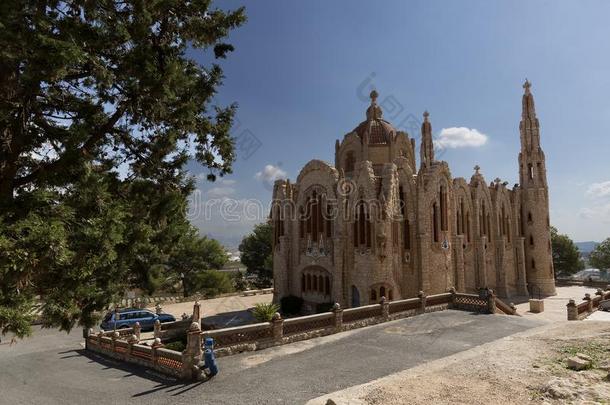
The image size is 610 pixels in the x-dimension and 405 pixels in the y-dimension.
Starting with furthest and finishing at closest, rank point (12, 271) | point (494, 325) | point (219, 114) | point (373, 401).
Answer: point (494, 325) → point (219, 114) → point (373, 401) → point (12, 271)

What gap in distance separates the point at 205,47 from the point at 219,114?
79.8 inches

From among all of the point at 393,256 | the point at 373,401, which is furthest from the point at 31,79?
the point at 393,256

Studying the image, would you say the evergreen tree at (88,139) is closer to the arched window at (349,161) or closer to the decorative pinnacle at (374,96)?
the arched window at (349,161)

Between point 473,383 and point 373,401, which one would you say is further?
point 473,383

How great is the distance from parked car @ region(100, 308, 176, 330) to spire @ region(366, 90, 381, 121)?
23676mm

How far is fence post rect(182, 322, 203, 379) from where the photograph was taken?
473 inches

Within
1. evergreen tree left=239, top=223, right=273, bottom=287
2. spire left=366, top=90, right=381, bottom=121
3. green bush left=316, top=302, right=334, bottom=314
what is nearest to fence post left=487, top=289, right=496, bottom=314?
green bush left=316, top=302, right=334, bottom=314

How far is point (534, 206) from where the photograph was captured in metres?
40.0

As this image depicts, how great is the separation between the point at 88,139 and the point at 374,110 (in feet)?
95.2

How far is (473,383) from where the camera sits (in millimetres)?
10047

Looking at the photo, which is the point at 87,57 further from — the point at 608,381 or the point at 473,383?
the point at 608,381

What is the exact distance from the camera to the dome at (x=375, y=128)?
31781 millimetres

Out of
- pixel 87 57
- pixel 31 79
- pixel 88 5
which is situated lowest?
pixel 31 79

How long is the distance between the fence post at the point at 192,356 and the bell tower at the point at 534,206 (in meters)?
37.8
